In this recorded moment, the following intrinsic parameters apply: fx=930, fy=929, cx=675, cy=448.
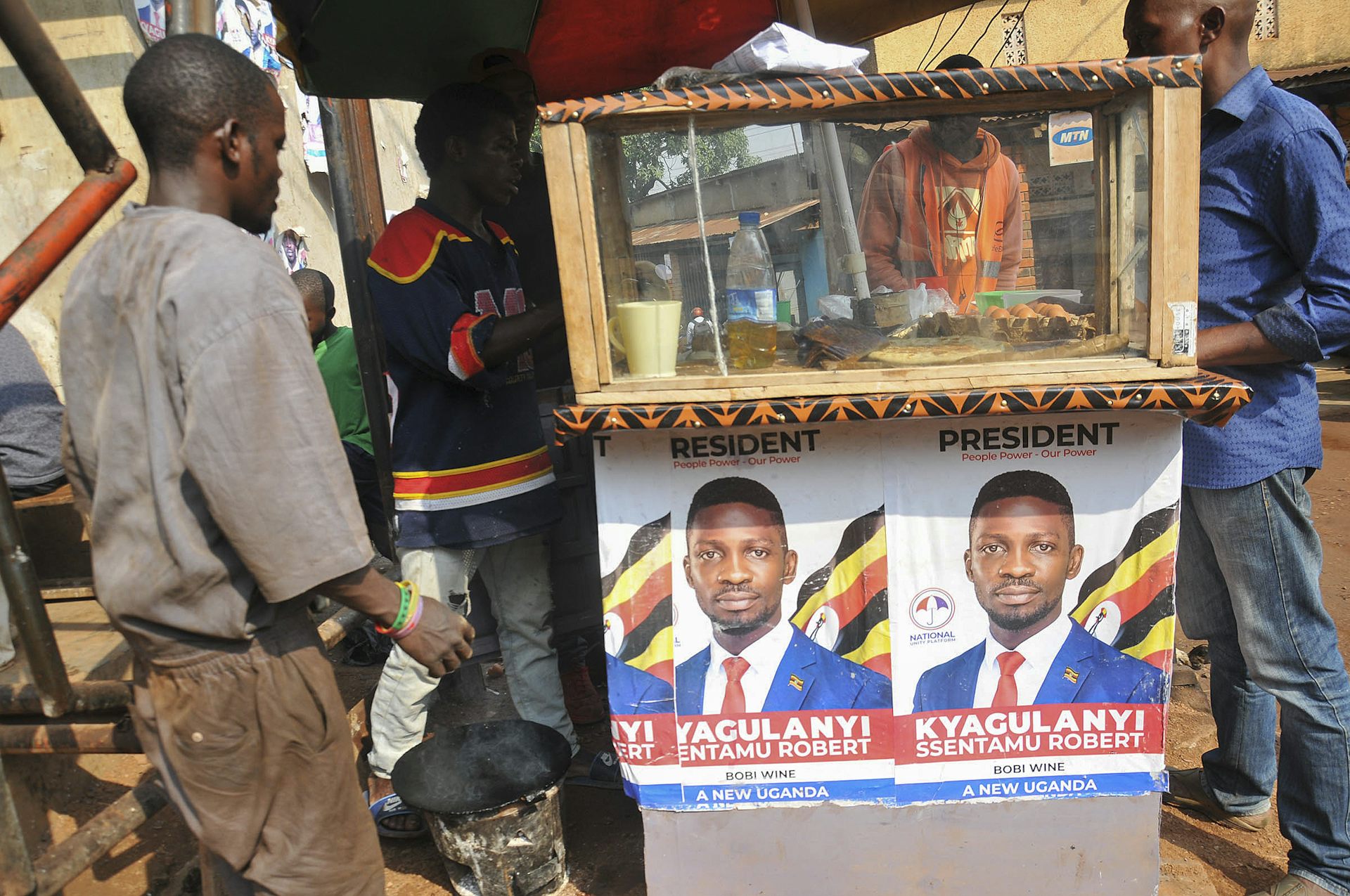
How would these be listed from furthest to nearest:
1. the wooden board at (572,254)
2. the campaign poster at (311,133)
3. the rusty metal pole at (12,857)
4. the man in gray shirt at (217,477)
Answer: the campaign poster at (311,133)
the wooden board at (572,254)
the rusty metal pole at (12,857)
the man in gray shirt at (217,477)

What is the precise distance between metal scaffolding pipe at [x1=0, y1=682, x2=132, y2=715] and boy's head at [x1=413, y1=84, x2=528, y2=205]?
1.56m

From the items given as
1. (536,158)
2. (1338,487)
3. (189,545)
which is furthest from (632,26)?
(1338,487)

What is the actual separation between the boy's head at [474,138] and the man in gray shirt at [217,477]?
102 cm

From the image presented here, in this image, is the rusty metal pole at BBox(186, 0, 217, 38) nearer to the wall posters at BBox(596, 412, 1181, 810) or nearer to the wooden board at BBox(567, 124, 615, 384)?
the wooden board at BBox(567, 124, 615, 384)

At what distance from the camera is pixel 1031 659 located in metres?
2.12

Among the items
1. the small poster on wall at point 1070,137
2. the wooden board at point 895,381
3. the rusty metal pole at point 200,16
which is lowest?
the wooden board at point 895,381

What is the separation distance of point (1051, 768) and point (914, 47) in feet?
40.3

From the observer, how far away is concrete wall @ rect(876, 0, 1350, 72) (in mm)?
12500

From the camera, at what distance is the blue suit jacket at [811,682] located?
2.14 m

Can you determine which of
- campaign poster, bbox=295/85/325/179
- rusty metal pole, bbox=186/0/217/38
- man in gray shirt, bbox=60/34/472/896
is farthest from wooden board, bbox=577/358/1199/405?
campaign poster, bbox=295/85/325/179

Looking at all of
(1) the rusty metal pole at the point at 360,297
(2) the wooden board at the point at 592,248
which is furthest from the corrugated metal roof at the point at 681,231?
(1) the rusty metal pole at the point at 360,297

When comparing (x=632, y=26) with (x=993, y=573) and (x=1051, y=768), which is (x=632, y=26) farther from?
(x=1051, y=768)

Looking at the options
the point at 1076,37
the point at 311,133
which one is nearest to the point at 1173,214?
the point at 311,133

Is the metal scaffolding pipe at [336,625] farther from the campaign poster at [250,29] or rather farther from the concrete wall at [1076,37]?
the concrete wall at [1076,37]
